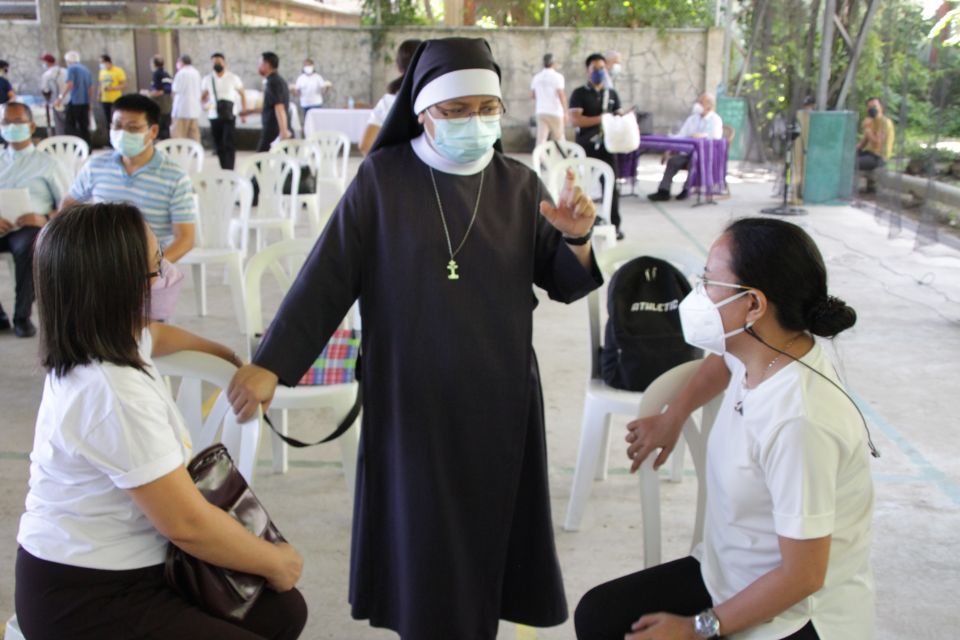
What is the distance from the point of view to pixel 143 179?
4.12m

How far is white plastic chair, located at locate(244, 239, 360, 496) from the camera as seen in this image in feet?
9.56

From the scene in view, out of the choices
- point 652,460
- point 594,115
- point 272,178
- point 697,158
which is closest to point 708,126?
point 697,158

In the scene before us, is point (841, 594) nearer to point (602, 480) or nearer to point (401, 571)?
point (401, 571)

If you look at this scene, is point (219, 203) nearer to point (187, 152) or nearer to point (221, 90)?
point (187, 152)

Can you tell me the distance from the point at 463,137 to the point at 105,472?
3.17 feet

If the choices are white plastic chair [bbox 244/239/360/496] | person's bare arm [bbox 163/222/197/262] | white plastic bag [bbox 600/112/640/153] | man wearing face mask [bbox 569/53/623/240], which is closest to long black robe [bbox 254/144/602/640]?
white plastic chair [bbox 244/239/360/496]

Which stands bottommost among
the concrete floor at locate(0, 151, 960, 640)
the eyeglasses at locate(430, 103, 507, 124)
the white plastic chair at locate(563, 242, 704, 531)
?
the concrete floor at locate(0, 151, 960, 640)

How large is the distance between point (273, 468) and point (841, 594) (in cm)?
237

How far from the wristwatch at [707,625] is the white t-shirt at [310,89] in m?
14.3

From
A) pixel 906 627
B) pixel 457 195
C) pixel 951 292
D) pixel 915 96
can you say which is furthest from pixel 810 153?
pixel 457 195

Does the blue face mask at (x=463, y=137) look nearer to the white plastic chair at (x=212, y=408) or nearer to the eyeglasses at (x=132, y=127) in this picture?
the white plastic chair at (x=212, y=408)

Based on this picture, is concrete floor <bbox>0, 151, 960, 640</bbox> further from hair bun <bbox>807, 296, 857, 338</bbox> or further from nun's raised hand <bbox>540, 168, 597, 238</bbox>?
hair bun <bbox>807, 296, 857, 338</bbox>

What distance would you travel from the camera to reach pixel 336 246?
77.4 inches

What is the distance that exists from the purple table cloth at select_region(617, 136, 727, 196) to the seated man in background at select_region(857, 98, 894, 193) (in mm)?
1503
